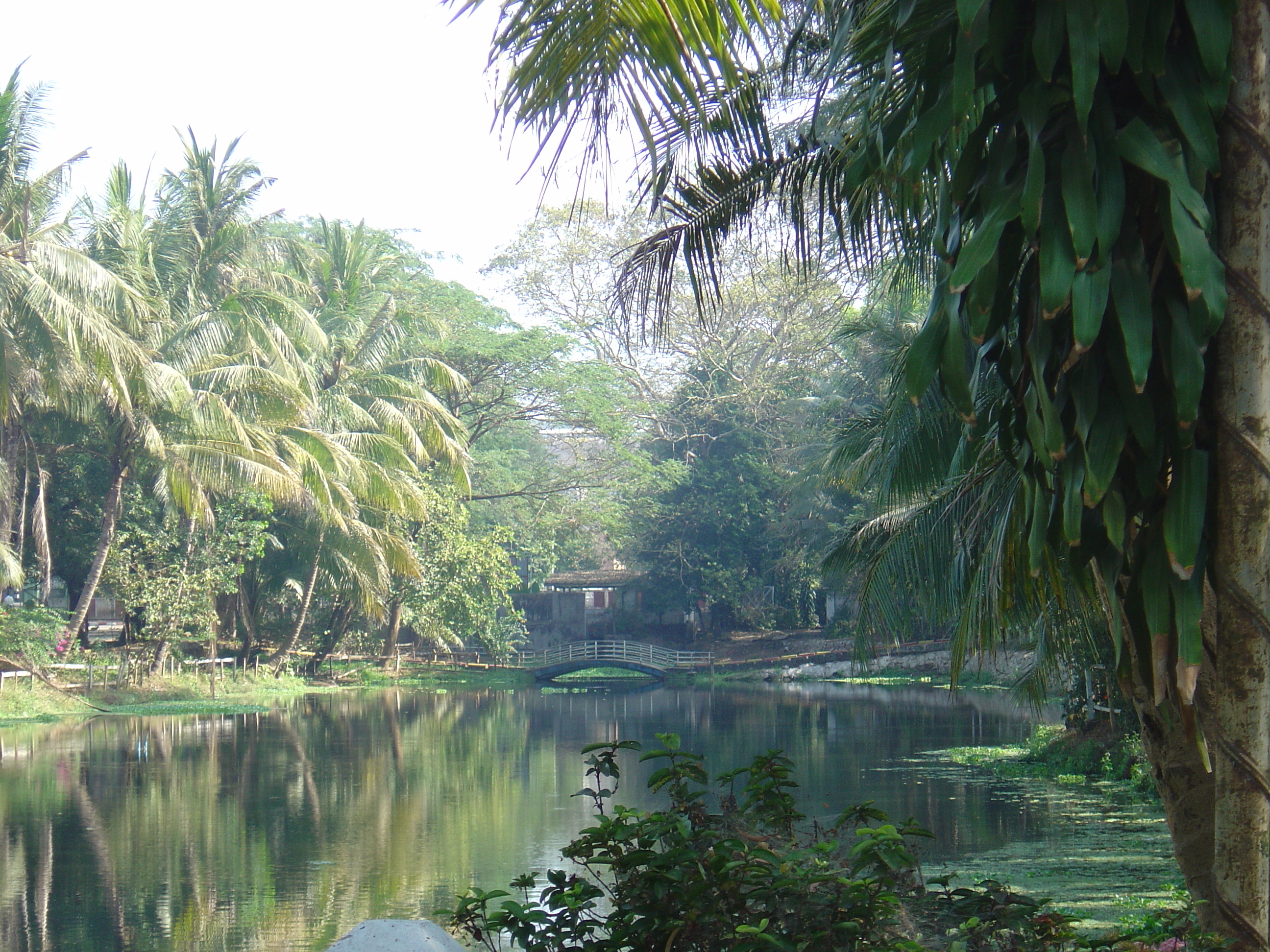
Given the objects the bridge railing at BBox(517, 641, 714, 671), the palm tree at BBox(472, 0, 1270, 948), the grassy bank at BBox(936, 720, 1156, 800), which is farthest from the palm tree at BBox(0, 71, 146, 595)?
the bridge railing at BBox(517, 641, 714, 671)

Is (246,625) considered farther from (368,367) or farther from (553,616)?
(553,616)

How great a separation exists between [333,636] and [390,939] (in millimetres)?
27396

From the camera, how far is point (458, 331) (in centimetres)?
3155

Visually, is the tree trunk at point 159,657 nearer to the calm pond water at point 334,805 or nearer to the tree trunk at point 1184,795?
the calm pond water at point 334,805

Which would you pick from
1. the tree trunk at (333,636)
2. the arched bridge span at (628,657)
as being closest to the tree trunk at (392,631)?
Answer: the tree trunk at (333,636)

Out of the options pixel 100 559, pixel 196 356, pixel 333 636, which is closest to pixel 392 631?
pixel 333 636

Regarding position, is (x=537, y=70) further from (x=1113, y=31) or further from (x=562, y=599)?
(x=562, y=599)

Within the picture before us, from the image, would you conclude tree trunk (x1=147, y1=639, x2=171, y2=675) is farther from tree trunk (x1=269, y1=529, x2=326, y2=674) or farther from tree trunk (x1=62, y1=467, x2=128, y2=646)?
Result: tree trunk (x1=269, y1=529, x2=326, y2=674)

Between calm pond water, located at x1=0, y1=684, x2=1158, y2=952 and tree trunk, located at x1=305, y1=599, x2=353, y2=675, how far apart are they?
8.52 metres

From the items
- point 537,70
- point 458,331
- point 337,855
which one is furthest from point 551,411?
point 537,70

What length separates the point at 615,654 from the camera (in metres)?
34.7

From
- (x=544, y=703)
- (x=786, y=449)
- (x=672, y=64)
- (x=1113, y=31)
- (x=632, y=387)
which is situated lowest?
(x=544, y=703)

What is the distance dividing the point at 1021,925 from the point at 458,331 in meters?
29.6

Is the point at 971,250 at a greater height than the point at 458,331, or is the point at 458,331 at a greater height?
the point at 458,331
